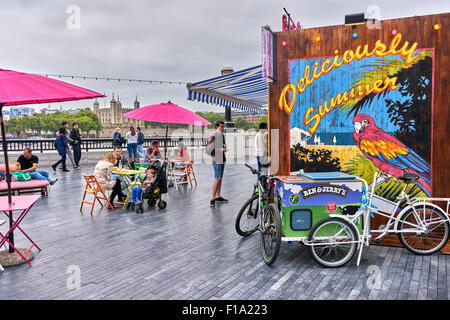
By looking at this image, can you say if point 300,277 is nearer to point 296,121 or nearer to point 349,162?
point 349,162

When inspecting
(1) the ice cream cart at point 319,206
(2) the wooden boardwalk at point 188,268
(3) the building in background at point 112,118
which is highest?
(3) the building in background at point 112,118

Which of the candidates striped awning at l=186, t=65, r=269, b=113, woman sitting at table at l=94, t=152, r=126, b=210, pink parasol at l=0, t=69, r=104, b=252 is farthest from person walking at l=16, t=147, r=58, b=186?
pink parasol at l=0, t=69, r=104, b=252

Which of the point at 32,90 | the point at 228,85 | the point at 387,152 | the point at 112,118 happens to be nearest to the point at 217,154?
the point at 228,85

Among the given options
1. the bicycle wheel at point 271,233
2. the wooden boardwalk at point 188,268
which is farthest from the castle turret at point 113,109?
the bicycle wheel at point 271,233

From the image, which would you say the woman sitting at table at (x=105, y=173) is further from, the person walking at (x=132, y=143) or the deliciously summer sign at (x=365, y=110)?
the person walking at (x=132, y=143)

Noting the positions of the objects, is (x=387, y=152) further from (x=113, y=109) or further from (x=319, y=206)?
(x=113, y=109)

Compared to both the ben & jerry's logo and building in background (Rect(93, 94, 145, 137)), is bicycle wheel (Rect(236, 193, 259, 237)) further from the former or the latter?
building in background (Rect(93, 94, 145, 137))

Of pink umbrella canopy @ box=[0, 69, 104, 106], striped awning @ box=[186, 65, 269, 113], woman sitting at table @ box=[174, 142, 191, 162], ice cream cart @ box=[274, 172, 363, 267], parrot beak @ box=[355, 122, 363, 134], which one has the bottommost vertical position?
ice cream cart @ box=[274, 172, 363, 267]

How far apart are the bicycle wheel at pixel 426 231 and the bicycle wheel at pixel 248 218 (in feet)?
6.52

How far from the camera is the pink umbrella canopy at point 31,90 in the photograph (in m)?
3.30

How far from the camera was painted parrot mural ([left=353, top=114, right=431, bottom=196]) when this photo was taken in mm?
4773

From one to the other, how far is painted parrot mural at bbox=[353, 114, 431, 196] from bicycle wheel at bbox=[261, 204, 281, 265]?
1.79 meters

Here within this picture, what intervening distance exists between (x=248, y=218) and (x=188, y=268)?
153 cm
